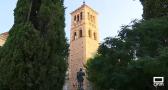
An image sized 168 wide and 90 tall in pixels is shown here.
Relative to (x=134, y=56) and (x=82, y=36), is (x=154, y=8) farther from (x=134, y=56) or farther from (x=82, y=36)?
(x=82, y=36)

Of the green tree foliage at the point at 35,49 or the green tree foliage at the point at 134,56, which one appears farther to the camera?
the green tree foliage at the point at 134,56

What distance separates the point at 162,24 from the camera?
87.5ft

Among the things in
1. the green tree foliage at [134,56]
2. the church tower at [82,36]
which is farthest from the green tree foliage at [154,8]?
the church tower at [82,36]

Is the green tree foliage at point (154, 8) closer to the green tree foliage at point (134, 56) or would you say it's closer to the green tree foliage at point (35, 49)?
the green tree foliage at point (134, 56)

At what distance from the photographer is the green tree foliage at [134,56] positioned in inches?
952

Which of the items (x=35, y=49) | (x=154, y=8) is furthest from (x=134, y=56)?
(x=35, y=49)

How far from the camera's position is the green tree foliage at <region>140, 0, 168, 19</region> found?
90.5 ft

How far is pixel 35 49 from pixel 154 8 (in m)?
17.3

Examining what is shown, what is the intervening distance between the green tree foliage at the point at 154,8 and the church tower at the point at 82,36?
6416 cm

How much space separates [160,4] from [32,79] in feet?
56.3

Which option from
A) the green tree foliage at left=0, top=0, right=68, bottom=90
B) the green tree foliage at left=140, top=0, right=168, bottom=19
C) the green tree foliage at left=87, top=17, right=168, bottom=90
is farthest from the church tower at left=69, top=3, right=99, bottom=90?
the green tree foliage at left=0, top=0, right=68, bottom=90

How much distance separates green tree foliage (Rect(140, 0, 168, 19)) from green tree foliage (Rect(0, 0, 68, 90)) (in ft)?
47.4

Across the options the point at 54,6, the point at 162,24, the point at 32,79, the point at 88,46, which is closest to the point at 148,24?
the point at 162,24

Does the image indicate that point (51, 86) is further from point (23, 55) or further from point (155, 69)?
point (155, 69)
